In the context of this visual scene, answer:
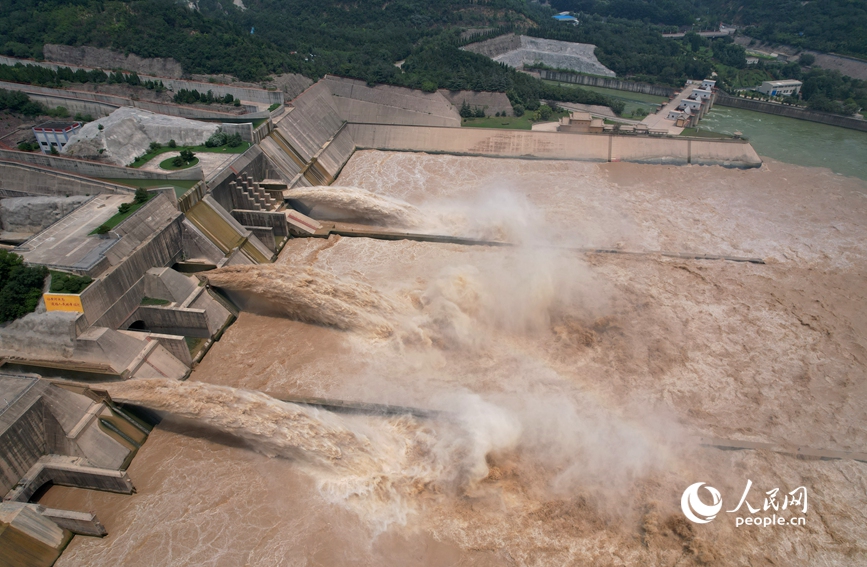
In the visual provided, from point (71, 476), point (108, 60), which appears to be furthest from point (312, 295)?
point (108, 60)

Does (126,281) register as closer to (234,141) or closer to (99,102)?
(234,141)

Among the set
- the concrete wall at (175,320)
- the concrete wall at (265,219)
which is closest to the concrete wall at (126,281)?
the concrete wall at (175,320)

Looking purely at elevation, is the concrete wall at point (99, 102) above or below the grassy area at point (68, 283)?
above

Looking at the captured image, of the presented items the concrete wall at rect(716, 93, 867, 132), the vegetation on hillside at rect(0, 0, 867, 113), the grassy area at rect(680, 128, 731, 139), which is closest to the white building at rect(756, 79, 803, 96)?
the vegetation on hillside at rect(0, 0, 867, 113)

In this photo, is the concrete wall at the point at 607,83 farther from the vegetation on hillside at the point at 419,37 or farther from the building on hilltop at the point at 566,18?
the building on hilltop at the point at 566,18

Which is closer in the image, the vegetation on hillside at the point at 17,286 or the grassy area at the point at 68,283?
the vegetation on hillside at the point at 17,286

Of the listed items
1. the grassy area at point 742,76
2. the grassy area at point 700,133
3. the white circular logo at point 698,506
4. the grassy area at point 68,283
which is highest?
the grassy area at point 68,283

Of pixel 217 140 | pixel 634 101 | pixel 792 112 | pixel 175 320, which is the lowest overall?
pixel 792 112

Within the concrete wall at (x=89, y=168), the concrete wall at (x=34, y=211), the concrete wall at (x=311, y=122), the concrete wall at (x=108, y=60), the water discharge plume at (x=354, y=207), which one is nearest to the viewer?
the concrete wall at (x=34, y=211)
